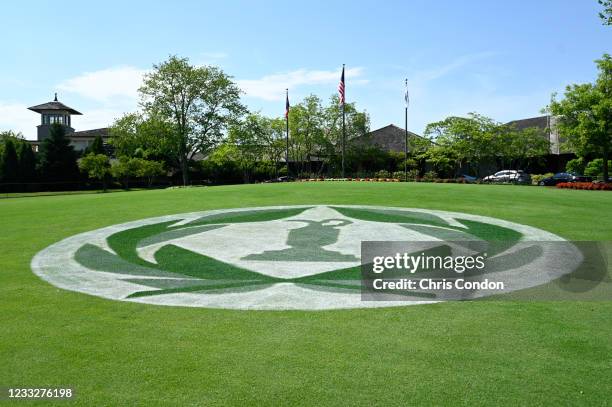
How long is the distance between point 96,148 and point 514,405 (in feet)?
219

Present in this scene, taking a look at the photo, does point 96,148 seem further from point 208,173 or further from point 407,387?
point 407,387

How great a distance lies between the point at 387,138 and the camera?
248 feet

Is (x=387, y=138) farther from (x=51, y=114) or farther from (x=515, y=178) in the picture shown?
(x=51, y=114)

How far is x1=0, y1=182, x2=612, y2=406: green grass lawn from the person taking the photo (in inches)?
189

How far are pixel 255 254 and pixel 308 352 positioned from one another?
263 inches

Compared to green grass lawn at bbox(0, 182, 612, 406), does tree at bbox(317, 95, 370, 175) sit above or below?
above

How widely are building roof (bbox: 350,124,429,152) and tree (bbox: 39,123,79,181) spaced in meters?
38.1

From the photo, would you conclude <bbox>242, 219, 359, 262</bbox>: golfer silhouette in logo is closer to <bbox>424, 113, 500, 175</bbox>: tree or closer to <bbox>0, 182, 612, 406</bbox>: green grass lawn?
<bbox>0, 182, 612, 406</bbox>: green grass lawn

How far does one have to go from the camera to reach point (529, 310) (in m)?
7.45

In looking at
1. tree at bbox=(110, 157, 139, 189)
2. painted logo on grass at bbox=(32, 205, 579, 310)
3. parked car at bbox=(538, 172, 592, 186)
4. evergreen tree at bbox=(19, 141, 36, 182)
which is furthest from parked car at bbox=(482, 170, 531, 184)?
evergreen tree at bbox=(19, 141, 36, 182)

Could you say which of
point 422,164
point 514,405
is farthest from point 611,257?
point 422,164

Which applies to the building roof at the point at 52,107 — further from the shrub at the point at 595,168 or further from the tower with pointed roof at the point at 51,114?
the shrub at the point at 595,168

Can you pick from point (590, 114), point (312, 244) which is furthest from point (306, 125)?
point (312, 244)

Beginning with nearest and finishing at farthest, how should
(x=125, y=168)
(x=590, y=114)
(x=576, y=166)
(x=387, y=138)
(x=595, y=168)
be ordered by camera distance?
(x=590, y=114), (x=595, y=168), (x=576, y=166), (x=125, y=168), (x=387, y=138)
